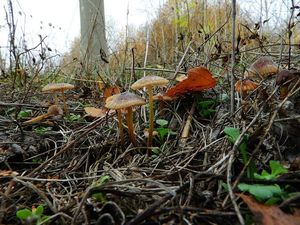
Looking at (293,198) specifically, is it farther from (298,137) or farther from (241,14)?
(241,14)

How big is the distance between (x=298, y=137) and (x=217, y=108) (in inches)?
23.9

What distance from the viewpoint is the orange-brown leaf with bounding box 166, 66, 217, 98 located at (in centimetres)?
171

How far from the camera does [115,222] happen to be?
1.00m

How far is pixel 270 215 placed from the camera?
0.90 metres

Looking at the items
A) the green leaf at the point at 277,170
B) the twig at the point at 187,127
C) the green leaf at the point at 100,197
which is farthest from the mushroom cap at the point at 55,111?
the green leaf at the point at 277,170

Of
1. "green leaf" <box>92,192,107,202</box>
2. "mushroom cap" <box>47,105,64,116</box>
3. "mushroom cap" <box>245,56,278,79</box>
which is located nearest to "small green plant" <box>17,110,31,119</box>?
"mushroom cap" <box>47,105,64,116</box>

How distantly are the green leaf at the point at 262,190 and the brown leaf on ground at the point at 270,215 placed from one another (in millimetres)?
26

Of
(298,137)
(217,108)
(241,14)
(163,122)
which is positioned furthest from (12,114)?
(241,14)

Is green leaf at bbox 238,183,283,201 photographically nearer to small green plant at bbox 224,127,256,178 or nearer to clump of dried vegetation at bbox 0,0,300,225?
clump of dried vegetation at bbox 0,0,300,225

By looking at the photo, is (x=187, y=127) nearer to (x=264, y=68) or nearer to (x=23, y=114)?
(x=264, y=68)

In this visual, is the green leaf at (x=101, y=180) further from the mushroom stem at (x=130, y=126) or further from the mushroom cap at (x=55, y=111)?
the mushroom cap at (x=55, y=111)

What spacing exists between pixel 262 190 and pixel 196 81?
88 centimetres

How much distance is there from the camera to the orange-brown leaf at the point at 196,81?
171 cm

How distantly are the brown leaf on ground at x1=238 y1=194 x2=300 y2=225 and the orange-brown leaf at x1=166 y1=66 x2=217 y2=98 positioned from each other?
872 millimetres
